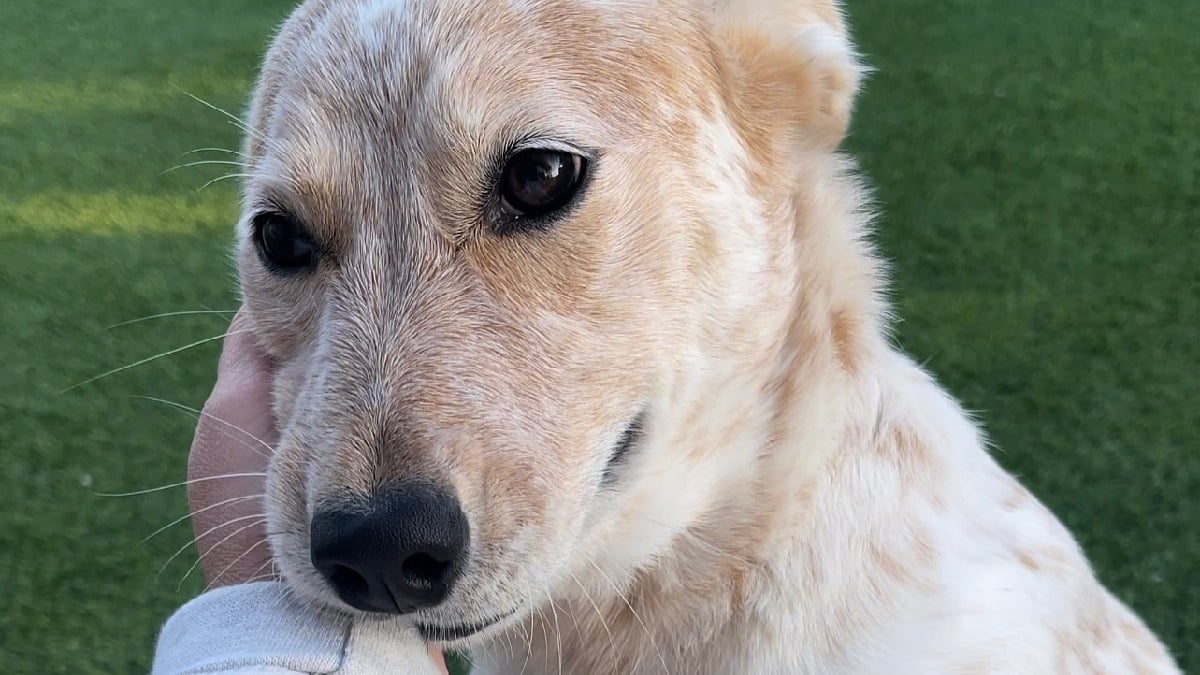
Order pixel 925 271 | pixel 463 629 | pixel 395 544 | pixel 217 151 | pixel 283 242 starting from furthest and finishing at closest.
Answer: pixel 925 271 < pixel 217 151 < pixel 283 242 < pixel 463 629 < pixel 395 544

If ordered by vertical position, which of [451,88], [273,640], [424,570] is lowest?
[273,640]

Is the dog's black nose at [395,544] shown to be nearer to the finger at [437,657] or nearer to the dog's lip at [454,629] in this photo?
the dog's lip at [454,629]

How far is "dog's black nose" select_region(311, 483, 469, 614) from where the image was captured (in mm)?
1360

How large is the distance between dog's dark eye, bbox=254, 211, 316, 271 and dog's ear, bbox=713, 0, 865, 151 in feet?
2.70

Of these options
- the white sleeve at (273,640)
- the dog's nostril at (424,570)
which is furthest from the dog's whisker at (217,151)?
the dog's nostril at (424,570)

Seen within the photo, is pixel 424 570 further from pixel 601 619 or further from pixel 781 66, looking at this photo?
pixel 781 66

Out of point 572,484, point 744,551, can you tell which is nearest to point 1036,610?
point 744,551

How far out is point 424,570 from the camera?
4.63ft

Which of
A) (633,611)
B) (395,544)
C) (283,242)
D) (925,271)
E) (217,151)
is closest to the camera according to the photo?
(395,544)

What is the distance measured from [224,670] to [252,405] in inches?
24.8

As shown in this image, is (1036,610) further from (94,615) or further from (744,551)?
(94,615)

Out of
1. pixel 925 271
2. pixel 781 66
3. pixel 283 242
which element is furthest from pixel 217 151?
pixel 925 271

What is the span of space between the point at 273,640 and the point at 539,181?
0.81 meters

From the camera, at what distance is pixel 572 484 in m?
1.56
